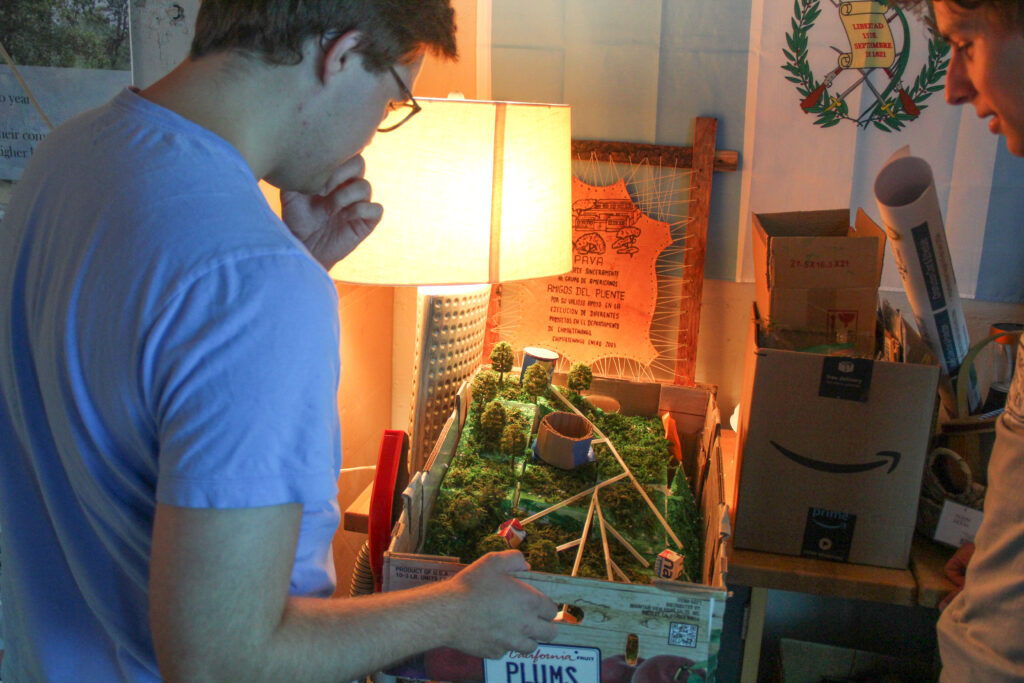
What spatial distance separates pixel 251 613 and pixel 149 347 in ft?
0.74

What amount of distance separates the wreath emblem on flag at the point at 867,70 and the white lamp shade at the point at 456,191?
57cm

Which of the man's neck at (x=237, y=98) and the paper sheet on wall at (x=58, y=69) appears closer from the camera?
the man's neck at (x=237, y=98)

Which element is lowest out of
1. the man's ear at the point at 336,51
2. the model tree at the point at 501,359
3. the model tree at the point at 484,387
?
the model tree at the point at 484,387

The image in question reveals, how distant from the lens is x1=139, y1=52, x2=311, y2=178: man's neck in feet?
2.24

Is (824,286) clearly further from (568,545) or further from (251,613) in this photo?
(251,613)

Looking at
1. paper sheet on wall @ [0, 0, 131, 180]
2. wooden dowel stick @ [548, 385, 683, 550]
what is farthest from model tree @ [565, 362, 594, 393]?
paper sheet on wall @ [0, 0, 131, 180]

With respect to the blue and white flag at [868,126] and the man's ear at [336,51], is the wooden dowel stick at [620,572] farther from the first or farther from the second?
the blue and white flag at [868,126]

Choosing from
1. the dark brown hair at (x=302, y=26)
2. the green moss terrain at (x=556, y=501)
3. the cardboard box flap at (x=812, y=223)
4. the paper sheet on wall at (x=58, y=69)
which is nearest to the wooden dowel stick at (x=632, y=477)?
the green moss terrain at (x=556, y=501)

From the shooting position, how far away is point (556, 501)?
1.22 metres

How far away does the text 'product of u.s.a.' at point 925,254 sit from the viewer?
107cm

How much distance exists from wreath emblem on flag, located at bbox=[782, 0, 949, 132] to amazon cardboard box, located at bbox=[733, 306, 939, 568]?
587mm

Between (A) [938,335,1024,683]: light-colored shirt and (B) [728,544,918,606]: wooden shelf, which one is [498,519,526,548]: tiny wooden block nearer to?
Result: (B) [728,544,918,606]: wooden shelf

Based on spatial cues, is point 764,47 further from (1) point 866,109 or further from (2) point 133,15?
(2) point 133,15

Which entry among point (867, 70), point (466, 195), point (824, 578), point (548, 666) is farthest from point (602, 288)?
point (548, 666)
